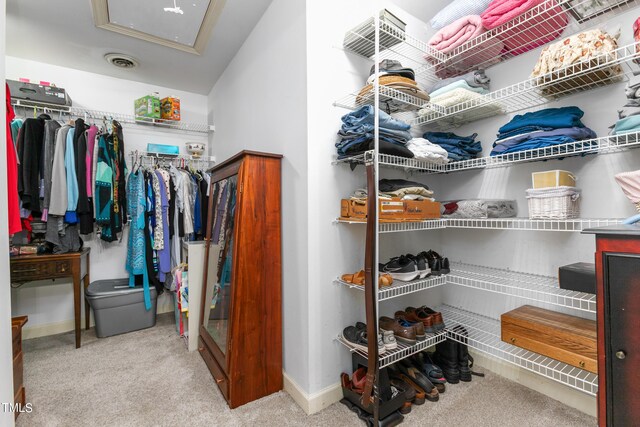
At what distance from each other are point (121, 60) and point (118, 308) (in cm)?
225

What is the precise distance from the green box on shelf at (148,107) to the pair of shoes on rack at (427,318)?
2.94m

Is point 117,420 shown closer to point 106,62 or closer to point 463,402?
point 463,402

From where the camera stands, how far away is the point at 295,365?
1.74 meters

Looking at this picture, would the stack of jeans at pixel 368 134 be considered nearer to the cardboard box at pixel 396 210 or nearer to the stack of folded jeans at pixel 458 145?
the cardboard box at pixel 396 210

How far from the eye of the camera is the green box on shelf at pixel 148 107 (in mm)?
2924

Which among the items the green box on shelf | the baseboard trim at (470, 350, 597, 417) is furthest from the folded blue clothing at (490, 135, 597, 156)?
the green box on shelf

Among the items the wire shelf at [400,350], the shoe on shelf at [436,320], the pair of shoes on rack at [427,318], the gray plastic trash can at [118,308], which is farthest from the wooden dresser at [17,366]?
the shoe on shelf at [436,320]

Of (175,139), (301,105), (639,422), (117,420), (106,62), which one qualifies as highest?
(106,62)

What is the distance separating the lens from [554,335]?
56.0 inches

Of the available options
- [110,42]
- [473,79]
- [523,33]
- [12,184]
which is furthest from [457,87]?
[110,42]

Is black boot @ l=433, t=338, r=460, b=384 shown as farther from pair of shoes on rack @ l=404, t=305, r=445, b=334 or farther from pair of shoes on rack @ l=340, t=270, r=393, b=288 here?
pair of shoes on rack @ l=340, t=270, r=393, b=288

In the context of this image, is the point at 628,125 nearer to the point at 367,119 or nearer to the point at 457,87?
the point at 457,87

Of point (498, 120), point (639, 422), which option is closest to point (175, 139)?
point (498, 120)

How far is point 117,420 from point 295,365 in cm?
97
